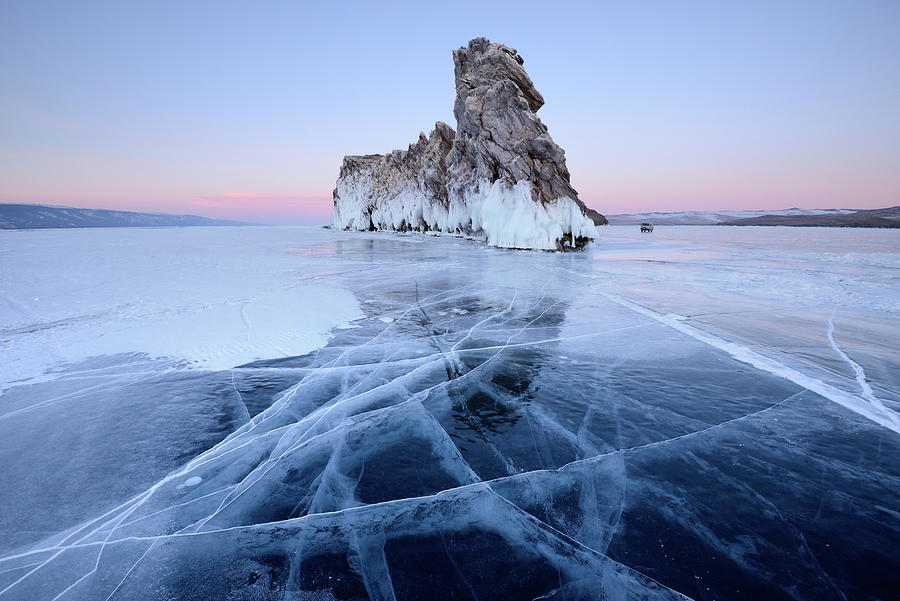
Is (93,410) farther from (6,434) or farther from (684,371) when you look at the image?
(684,371)

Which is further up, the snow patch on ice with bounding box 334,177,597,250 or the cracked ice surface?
the snow patch on ice with bounding box 334,177,597,250

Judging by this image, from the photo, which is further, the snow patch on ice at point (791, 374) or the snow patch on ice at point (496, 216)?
the snow patch on ice at point (496, 216)

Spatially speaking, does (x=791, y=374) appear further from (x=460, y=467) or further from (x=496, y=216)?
(x=496, y=216)

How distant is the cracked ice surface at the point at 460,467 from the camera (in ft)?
7.39

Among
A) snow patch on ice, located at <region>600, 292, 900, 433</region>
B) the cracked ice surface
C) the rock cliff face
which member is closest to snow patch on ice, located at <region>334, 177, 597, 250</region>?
the rock cliff face

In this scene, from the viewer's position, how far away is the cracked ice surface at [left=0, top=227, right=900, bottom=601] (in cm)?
225

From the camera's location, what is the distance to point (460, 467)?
127 inches

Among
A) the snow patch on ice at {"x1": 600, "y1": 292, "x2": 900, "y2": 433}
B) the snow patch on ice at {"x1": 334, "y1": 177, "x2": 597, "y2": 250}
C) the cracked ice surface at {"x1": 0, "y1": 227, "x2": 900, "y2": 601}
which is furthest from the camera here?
the snow patch on ice at {"x1": 334, "y1": 177, "x2": 597, "y2": 250}

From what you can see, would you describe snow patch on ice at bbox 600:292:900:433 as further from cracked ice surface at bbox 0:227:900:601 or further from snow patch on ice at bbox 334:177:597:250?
snow patch on ice at bbox 334:177:597:250

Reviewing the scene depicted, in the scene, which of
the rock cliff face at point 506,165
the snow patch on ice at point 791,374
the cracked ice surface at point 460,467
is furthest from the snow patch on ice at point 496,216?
the cracked ice surface at point 460,467

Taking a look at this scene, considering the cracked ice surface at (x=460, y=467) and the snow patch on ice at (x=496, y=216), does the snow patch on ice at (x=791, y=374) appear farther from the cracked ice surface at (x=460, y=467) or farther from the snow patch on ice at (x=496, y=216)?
the snow patch on ice at (x=496, y=216)

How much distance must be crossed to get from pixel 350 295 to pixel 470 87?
30.6 m

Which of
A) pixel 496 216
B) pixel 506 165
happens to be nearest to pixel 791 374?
pixel 496 216

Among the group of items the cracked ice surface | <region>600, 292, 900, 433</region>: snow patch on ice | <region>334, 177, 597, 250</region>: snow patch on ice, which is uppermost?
<region>334, 177, 597, 250</region>: snow patch on ice
